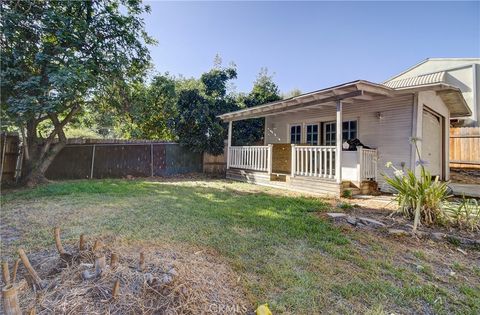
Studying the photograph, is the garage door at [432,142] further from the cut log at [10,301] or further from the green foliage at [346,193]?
the cut log at [10,301]

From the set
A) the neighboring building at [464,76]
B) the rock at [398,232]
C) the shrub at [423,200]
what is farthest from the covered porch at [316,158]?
the neighboring building at [464,76]

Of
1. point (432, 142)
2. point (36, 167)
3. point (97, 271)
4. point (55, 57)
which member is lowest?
point (97, 271)

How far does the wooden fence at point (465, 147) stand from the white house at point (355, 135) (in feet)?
7.56

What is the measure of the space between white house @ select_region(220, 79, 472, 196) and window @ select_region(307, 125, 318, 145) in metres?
0.03

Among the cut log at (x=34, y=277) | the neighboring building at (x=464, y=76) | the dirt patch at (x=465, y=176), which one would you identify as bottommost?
the cut log at (x=34, y=277)

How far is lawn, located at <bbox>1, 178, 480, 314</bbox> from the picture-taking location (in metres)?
2.04

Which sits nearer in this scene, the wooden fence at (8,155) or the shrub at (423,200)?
the shrub at (423,200)

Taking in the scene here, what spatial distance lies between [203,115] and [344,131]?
5.89m

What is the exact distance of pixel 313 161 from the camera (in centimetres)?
735

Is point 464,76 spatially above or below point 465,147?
above

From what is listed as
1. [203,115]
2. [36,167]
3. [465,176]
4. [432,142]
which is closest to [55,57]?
[36,167]

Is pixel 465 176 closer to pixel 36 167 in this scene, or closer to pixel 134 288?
pixel 134 288

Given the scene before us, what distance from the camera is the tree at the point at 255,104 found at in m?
11.6

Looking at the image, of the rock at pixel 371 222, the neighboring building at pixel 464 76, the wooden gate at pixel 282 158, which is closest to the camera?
the rock at pixel 371 222
